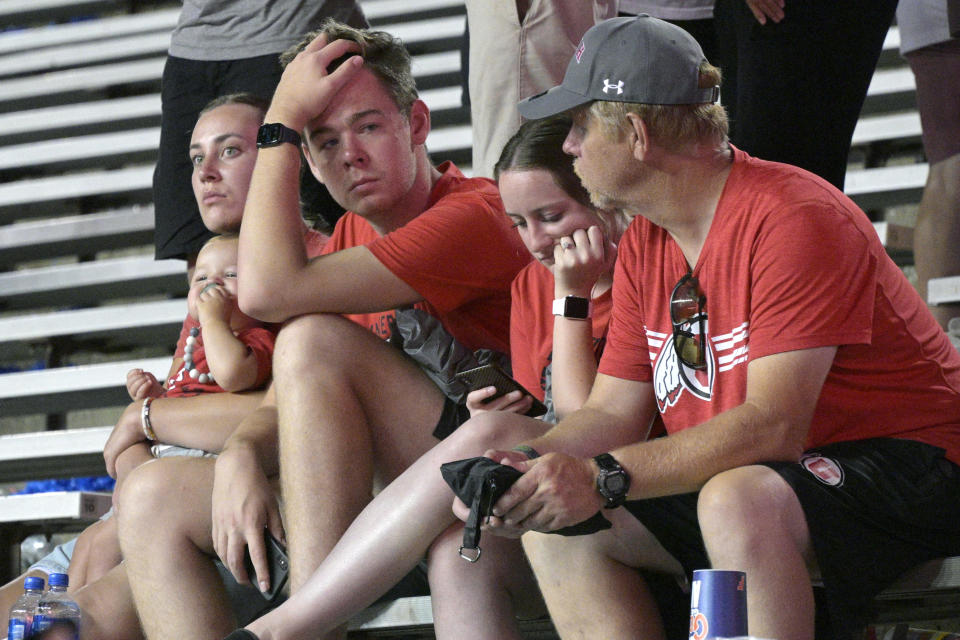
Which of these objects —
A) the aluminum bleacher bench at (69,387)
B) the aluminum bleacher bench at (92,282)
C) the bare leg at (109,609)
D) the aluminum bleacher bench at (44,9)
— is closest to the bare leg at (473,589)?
the bare leg at (109,609)

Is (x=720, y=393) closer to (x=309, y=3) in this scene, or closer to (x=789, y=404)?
(x=789, y=404)

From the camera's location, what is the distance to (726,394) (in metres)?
1.39

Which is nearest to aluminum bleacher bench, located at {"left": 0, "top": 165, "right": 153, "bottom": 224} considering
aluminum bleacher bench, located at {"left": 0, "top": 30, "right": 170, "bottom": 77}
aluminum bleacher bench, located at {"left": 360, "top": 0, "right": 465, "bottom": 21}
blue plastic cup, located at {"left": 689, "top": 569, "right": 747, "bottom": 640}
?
aluminum bleacher bench, located at {"left": 0, "top": 30, "right": 170, "bottom": 77}

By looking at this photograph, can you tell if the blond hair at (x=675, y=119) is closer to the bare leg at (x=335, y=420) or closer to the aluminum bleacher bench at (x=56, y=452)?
the bare leg at (x=335, y=420)

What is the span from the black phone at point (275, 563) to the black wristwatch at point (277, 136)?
57cm

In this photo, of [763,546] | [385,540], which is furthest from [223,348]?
[763,546]

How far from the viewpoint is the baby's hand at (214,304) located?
6.44ft

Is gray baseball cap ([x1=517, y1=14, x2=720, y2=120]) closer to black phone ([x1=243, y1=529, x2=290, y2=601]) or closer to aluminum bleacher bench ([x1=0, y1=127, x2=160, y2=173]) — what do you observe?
black phone ([x1=243, y1=529, x2=290, y2=601])

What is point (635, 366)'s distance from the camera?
1.52m

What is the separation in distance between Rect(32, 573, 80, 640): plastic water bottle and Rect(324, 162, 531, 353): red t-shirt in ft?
2.02

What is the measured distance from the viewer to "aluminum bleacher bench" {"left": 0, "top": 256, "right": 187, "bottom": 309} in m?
3.67

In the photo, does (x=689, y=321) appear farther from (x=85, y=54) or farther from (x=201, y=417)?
(x=85, y=54)

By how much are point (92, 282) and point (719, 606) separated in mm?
3096

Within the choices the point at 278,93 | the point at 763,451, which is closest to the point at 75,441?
the point at 278,93
